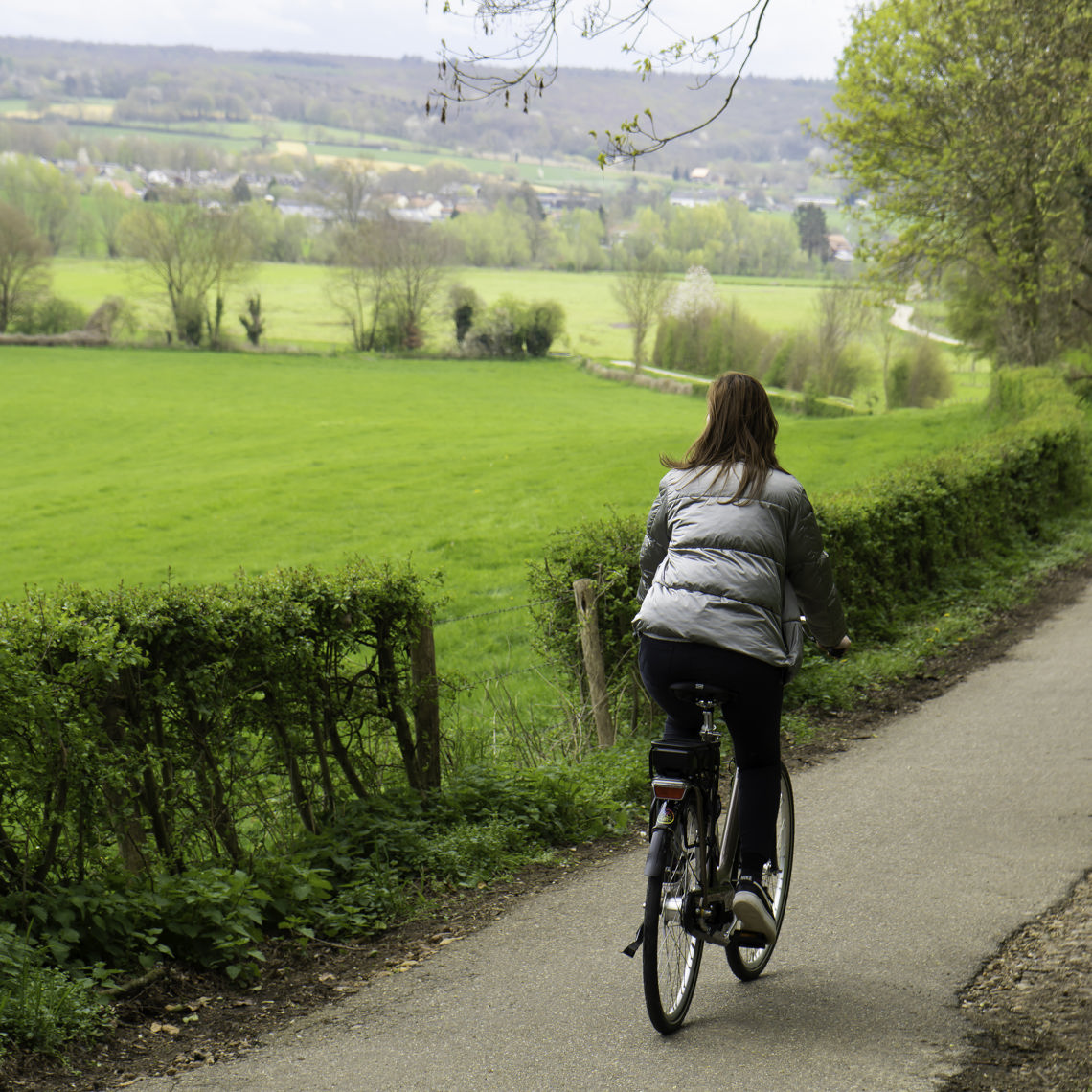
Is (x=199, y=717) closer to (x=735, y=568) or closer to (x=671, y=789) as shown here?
(x=671, y=789)

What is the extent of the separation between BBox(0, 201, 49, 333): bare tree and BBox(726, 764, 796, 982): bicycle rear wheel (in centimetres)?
7467

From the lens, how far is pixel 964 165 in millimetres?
20453

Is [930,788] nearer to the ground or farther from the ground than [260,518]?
farther from the ground

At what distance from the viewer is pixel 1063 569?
1459 cm

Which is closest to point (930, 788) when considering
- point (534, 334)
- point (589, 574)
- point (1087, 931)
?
point (1087, 931)

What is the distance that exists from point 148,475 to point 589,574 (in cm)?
3205

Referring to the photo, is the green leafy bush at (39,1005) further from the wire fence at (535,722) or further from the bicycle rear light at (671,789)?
the wire fence at (535,722)

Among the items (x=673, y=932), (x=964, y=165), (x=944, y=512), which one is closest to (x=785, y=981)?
(x=673, y=932)

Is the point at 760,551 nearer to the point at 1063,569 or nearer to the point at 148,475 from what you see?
the point at 1063,569

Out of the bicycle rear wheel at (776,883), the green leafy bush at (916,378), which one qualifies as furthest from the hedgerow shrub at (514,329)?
the bicycle rear wheel at (776,883)

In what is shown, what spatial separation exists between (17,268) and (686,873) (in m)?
76.2

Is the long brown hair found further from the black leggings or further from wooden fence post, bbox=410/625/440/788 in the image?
wooden fence post, bbox=410/625/440/788

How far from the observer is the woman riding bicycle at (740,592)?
3.77m

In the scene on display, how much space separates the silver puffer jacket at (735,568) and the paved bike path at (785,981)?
54.7 inches
